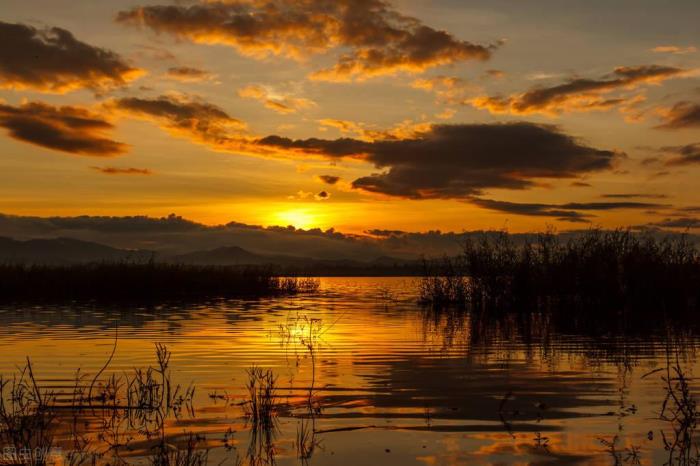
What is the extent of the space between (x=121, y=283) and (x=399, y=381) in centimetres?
3183

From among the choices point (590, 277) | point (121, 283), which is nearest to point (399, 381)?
point (590, 277)

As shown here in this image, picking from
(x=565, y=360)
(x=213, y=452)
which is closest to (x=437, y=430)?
(x=213, y=452)

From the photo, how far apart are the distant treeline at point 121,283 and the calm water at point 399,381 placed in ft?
47.1

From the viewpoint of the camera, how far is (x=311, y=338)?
68.4 feet

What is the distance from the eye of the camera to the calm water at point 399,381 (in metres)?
8.39

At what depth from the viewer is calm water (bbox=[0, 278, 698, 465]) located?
8.39 meters

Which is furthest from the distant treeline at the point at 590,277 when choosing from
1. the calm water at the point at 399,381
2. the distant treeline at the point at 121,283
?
the distant treeline at the point at 121,283

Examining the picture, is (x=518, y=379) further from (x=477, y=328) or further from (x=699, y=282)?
(x=699, y=282)

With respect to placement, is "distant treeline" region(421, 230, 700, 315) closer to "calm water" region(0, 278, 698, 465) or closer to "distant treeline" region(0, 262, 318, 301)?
"calm water" region(0, 278, 698, 465)

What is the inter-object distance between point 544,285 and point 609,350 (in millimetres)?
13090

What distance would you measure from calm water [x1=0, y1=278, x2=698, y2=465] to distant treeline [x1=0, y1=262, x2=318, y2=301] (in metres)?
14.4

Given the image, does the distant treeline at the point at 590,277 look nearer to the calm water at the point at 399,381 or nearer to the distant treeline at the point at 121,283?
the calm water at the point at 399,381

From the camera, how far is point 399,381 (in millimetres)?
13086

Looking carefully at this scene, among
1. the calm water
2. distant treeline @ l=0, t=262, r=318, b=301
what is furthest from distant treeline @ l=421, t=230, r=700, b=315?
distant treeline @ l=0, t=262, r=318, b=301
